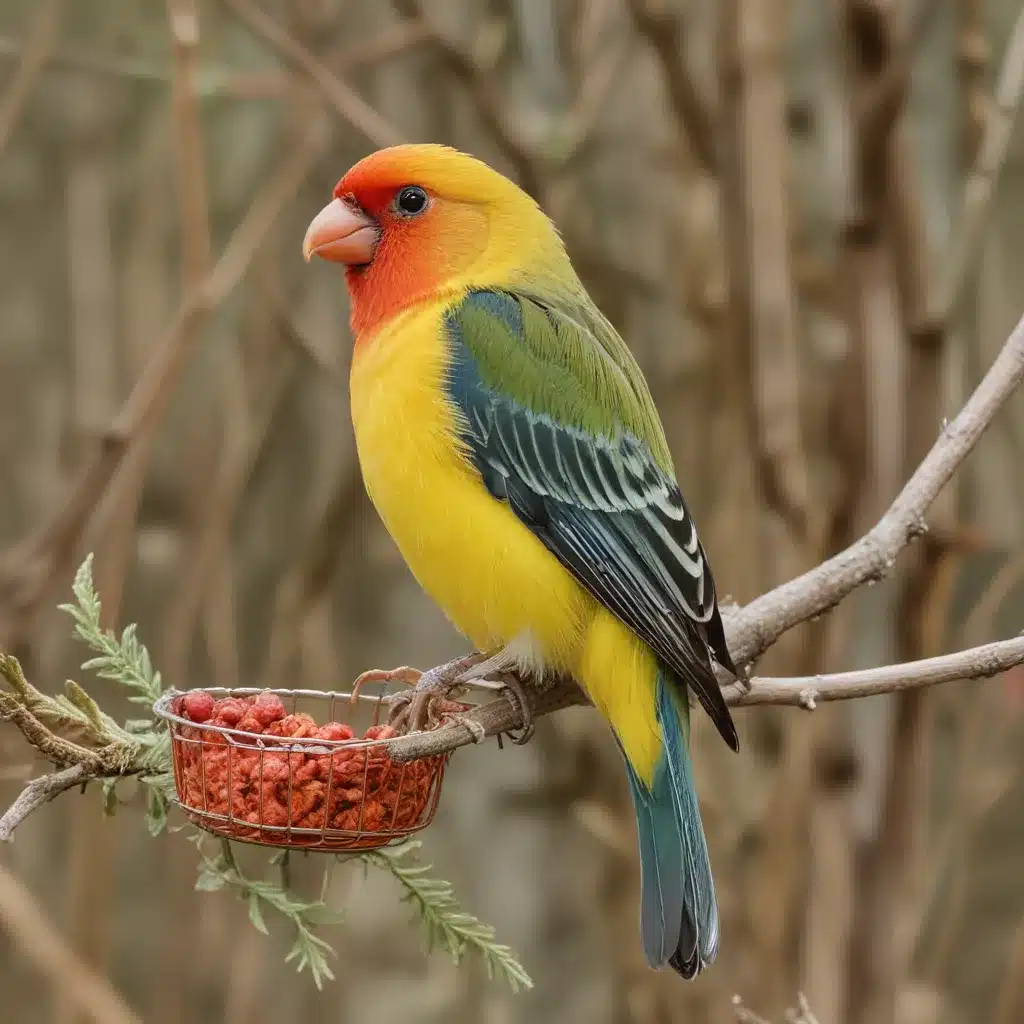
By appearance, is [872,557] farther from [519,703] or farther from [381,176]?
[381,176]

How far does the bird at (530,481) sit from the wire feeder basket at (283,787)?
0.53 meters

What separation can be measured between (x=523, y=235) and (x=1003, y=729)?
2166 mm

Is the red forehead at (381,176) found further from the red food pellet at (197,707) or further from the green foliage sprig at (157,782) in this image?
the red food pellet at (197,707)

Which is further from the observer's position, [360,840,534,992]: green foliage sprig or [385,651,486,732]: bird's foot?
[385,651,486,732]: bird's foot

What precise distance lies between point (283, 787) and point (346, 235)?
145 centimetres

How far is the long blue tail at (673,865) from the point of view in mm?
2879

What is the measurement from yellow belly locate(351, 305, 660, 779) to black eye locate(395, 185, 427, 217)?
1.75ft

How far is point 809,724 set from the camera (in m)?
4.06

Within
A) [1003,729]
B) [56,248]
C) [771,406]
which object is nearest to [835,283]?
[771,406]

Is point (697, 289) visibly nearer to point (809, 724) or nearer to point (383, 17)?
point (809, 724)

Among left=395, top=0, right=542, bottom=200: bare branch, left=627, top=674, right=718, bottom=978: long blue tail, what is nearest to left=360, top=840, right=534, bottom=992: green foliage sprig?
left=627, top=674, right=718, bottom=978: long blue tail

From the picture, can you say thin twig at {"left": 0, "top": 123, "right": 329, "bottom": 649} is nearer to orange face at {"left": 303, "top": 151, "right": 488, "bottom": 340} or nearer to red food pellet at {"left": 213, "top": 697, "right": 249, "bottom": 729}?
orange face at {"left": 303, "top": 151, "right": 488, "bottom": 340}

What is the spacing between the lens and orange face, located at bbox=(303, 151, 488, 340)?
3373 mm

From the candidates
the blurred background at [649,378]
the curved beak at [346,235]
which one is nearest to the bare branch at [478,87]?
the blurred background at [649,378]
